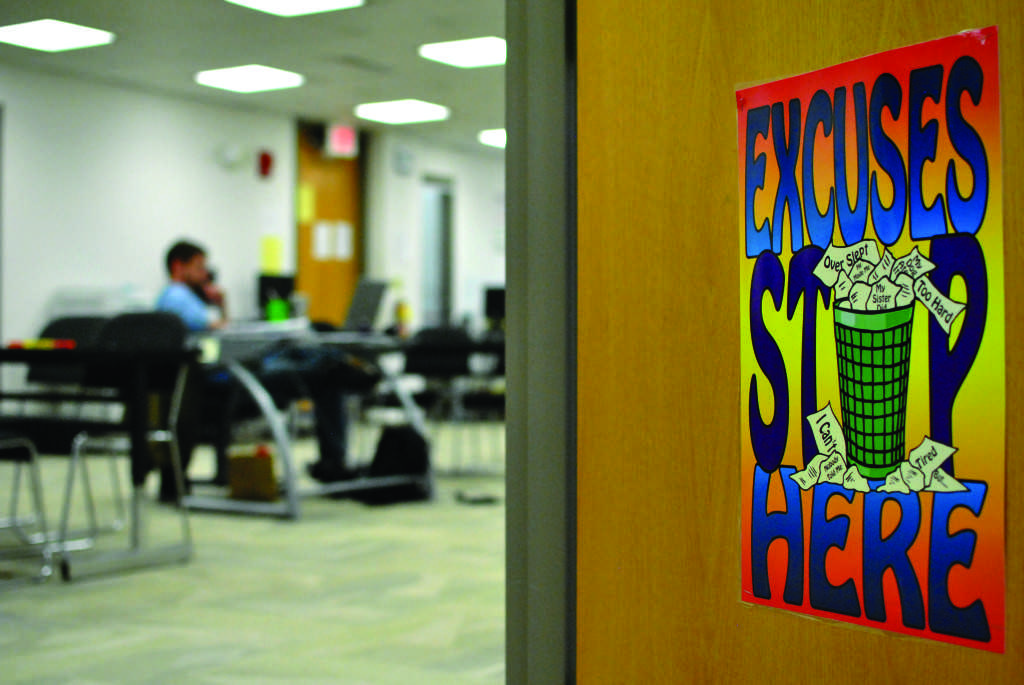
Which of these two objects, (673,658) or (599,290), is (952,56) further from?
(673,658)

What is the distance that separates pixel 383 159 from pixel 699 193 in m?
8.90

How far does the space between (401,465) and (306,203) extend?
16.2ft

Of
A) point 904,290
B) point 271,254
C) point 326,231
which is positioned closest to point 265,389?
point 904,290

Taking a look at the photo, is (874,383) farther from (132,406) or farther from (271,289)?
(271,289)

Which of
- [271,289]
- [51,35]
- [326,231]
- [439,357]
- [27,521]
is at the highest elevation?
[326,231]

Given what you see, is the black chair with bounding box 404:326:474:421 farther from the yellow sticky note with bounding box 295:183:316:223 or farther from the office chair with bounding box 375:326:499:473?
the yellow sticky note with bounding box 295:183:316:223

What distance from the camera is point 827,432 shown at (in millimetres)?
1339

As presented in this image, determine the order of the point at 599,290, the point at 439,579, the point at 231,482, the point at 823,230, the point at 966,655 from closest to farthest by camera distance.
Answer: the point at 966,655 → the point at 823,230 → the point at 599,290 → the point at 439,579 → the point at 231,482

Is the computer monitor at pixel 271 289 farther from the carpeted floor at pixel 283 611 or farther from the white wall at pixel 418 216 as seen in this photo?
the carpeted floor at pixel 283 611

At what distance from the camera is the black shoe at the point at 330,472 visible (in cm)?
531

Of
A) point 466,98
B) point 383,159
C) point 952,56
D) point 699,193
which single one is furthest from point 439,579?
point 383,159

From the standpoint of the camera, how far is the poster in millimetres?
1196

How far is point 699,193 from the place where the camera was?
1.46 m

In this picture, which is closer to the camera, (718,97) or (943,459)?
(943,459)
